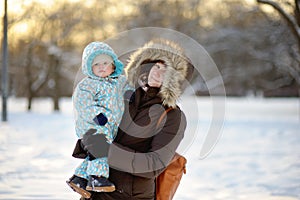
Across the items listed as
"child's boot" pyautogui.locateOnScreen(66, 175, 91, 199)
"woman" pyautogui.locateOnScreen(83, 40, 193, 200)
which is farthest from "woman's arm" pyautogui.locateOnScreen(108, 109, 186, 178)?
"child's boot" pyautogui.locateOnScreen(66, 175, 91, 199)

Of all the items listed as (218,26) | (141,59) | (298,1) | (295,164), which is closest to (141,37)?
(218,26)

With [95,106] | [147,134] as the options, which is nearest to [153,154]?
[147,134]

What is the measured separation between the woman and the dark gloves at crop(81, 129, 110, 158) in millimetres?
52

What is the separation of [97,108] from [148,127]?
11.4 inches

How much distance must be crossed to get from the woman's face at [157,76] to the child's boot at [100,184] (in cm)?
58

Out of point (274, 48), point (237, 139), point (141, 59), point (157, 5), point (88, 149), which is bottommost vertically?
point (237, 139)

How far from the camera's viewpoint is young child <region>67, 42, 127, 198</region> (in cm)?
260

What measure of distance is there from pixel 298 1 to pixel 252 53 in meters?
14.6

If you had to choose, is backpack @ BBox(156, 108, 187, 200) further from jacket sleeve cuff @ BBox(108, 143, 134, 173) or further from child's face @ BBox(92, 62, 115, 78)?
child's face @ BBox(92, 62, 115, 78)

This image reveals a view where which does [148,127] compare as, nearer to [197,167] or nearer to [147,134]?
[147,134]

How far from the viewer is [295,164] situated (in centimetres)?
941

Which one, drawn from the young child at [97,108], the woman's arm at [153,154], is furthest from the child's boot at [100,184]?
the woman's arm at [153,154]

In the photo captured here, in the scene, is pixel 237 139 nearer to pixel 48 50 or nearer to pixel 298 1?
pixel 298 1

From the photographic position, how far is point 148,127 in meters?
2.60
